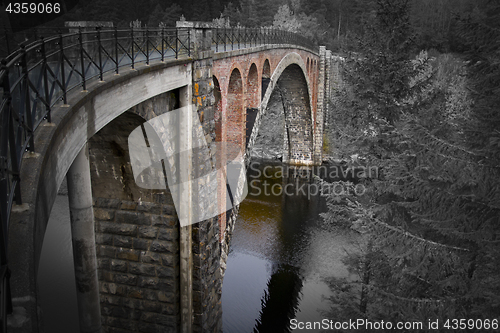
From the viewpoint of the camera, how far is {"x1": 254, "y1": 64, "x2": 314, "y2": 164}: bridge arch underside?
2686 cm

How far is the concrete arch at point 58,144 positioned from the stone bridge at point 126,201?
0.01 meters

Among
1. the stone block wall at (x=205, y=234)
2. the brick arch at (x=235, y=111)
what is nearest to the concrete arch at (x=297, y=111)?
the brick arch at (x=235, y=111)

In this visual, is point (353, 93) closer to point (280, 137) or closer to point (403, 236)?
point (403, 236)

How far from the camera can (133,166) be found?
8.79m

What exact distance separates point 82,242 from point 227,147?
702cm

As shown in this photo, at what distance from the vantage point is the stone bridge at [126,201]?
3.36m

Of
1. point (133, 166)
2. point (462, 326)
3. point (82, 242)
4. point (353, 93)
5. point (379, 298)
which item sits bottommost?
point (379, 298)

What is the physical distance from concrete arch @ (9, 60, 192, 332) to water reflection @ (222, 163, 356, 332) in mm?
7399

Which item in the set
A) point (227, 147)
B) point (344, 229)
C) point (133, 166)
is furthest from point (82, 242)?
point (344, 229)

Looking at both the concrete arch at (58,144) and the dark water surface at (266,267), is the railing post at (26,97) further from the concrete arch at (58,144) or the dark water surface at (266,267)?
the dark water surface at (266,267)

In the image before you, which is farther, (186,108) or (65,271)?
(65,271)

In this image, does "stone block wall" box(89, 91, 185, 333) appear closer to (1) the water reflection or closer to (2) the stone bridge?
(2) the stone bridge

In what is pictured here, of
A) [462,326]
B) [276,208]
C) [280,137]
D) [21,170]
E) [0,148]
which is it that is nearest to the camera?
[0,148]

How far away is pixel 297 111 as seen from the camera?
29656 millimetres
